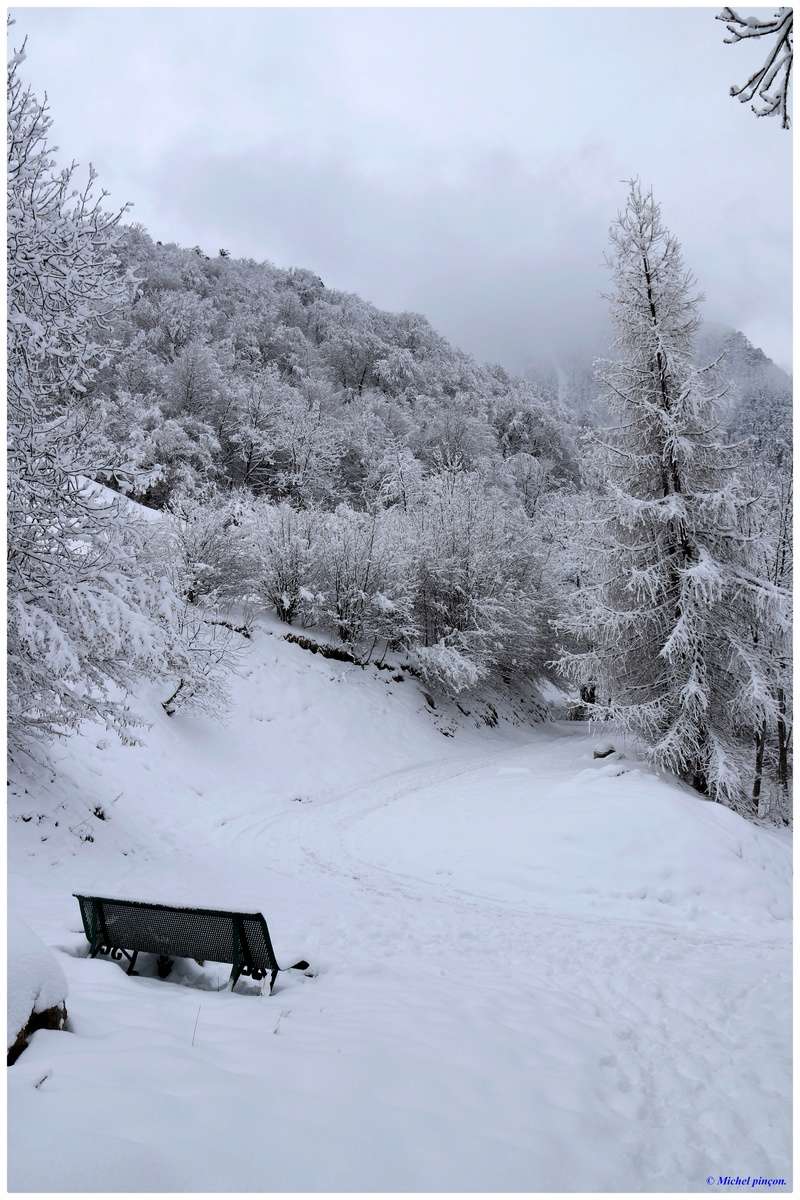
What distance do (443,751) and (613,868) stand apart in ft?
33.4

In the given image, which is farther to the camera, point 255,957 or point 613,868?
point 613,868

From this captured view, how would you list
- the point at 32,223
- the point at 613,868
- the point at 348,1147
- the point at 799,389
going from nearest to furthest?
the point at 348,1147 < the point at 799,389 < the point at 32,223 < the point at 613,868

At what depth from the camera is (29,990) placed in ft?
9.49

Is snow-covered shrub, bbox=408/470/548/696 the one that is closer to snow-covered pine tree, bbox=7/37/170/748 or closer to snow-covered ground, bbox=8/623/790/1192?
snow-covered ground, bbox=8/623/790/1192

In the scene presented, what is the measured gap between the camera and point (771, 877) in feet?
29.3

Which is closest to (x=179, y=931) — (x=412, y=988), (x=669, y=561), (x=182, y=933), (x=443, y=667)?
(x=182, y=933)

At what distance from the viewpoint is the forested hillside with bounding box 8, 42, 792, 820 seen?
6.59 m

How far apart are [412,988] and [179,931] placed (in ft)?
6.33

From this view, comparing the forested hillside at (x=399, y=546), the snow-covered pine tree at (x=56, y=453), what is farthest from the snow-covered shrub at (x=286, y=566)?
the snow-covered pine tree at (x=56, y=453)

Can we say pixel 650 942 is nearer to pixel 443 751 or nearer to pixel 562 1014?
pixel 562 1014

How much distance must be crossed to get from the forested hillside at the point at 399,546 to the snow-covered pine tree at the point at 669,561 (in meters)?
0.05

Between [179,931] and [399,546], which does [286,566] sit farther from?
[179,931]

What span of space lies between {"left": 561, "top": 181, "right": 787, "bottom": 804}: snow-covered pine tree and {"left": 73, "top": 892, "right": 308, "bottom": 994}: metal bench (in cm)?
887

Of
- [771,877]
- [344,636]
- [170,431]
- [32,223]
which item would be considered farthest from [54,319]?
[170,431]
